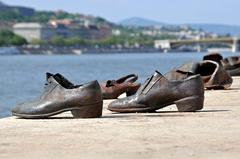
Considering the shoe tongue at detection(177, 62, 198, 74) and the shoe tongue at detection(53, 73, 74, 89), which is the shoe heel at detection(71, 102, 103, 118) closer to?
the shoe tongue at detection(53, 73, 74, 89)

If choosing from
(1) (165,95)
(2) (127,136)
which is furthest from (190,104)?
(2) (127,136)

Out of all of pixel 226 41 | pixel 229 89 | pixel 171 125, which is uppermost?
pixel 171 125

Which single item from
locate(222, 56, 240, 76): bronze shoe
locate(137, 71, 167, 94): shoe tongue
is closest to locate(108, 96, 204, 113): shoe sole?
locate(137, 71, 167, 94): shoe tongue

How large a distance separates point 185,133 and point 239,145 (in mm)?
1070

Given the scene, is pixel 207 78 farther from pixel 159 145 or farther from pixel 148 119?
pixel 159 145

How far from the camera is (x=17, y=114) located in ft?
35.7

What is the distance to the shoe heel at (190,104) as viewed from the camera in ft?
38.1

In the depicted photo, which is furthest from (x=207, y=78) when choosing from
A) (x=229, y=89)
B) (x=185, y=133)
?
(x=185, y=133)

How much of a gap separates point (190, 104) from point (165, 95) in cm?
44

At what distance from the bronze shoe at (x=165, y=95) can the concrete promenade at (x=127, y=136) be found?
0.15 meters

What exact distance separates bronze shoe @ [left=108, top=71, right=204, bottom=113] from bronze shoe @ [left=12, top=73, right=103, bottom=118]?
863mm

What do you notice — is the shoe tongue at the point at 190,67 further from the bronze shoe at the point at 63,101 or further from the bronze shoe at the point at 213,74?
the bronze shoe at the point at 63,101

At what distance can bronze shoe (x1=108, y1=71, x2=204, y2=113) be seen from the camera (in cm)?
1141

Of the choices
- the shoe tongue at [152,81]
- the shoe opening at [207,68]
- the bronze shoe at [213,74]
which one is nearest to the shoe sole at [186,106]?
the shoe tongue at [152,81]
